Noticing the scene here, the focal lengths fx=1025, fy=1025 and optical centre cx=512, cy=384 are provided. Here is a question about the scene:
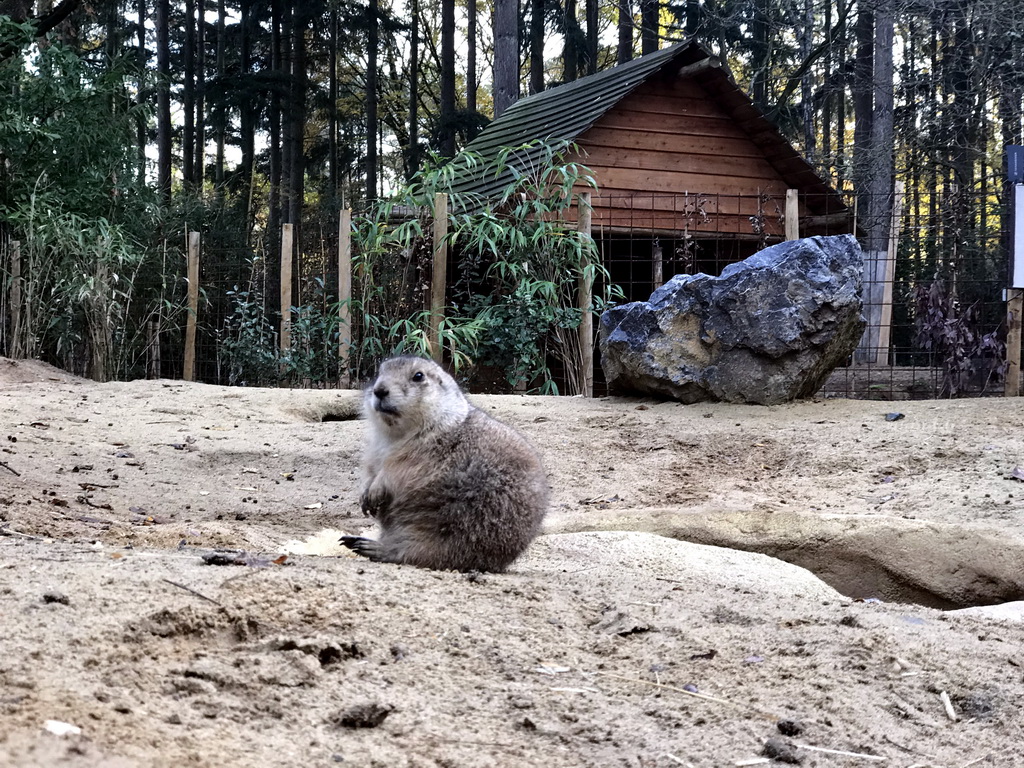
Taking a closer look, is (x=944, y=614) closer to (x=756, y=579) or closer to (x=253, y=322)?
(x=756, y=579)

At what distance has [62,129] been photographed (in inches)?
499

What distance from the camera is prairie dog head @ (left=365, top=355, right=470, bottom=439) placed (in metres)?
4.21

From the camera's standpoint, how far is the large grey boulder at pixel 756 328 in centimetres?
840

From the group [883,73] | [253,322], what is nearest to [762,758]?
[253,322]

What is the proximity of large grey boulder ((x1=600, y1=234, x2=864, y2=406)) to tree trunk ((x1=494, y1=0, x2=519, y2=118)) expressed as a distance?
10349mm

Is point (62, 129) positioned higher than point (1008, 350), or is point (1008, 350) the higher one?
point (62, 129)

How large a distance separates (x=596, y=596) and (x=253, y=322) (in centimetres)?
949

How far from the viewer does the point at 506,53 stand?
18469 millimetres

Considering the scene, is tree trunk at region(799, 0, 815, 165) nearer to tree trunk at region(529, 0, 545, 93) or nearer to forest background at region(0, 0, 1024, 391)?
forest background at region(0, 0, 1024, 391)

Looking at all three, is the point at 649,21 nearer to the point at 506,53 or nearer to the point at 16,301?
the point at 506,53

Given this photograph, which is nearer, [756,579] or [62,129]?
[756,579]

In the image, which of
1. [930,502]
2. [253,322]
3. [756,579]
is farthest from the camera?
[253,322]

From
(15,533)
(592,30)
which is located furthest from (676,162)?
(592,30)

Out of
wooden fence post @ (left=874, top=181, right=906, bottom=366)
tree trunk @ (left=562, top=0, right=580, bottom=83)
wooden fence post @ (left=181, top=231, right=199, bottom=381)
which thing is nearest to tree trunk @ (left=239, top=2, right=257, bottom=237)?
tree trunk @ (left=562, top=0, right=580, bottom=83)
